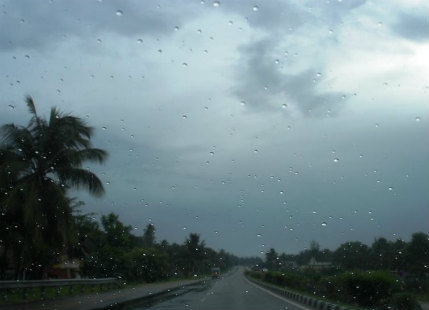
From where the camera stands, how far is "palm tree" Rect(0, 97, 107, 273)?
72.9 ft

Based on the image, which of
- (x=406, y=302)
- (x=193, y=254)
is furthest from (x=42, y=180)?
(x=406, y=302)

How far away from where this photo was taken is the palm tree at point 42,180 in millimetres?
22219

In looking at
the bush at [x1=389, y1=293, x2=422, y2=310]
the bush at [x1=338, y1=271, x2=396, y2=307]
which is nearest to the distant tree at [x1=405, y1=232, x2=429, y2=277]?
the bush at [x1=389, y1=293, x2=422, y2=310]

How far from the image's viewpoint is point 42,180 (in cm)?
2331

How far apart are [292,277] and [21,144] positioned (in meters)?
14.1

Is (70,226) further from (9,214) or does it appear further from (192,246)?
(192,246)

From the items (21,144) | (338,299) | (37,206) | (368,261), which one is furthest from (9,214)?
(368,261)

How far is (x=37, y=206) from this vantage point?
73.3ft

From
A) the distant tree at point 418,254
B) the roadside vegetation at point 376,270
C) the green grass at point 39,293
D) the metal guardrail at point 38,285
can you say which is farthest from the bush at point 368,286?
the green grass at point 39,293

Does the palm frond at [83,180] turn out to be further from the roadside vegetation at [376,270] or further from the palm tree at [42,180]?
the roadside vegetation at [376,270]

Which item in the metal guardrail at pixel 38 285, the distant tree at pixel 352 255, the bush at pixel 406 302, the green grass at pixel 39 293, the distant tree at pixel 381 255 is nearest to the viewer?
the bush at pixel 406 302

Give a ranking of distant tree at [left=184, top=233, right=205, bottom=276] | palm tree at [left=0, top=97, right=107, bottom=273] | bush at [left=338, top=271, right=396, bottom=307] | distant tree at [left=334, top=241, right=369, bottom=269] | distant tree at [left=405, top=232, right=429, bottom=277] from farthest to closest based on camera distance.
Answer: distant tree at [left=184, top=233, right=205, bottom=276], palm tree at [left=0, top=97, right=107, bottom=273], bush at [left=338, top=271, right=396, bottom=307], distant tree at [left=334, top=241, right=369, bottom=269], distant tree at [left=405, top=232, right=429, bottom=277]

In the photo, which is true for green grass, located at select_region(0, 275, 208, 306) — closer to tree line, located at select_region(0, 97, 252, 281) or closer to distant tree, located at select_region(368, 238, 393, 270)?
tree line, located at select_region(0, 97, 252, 281)

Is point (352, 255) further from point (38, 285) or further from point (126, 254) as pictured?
point (126, 254)
